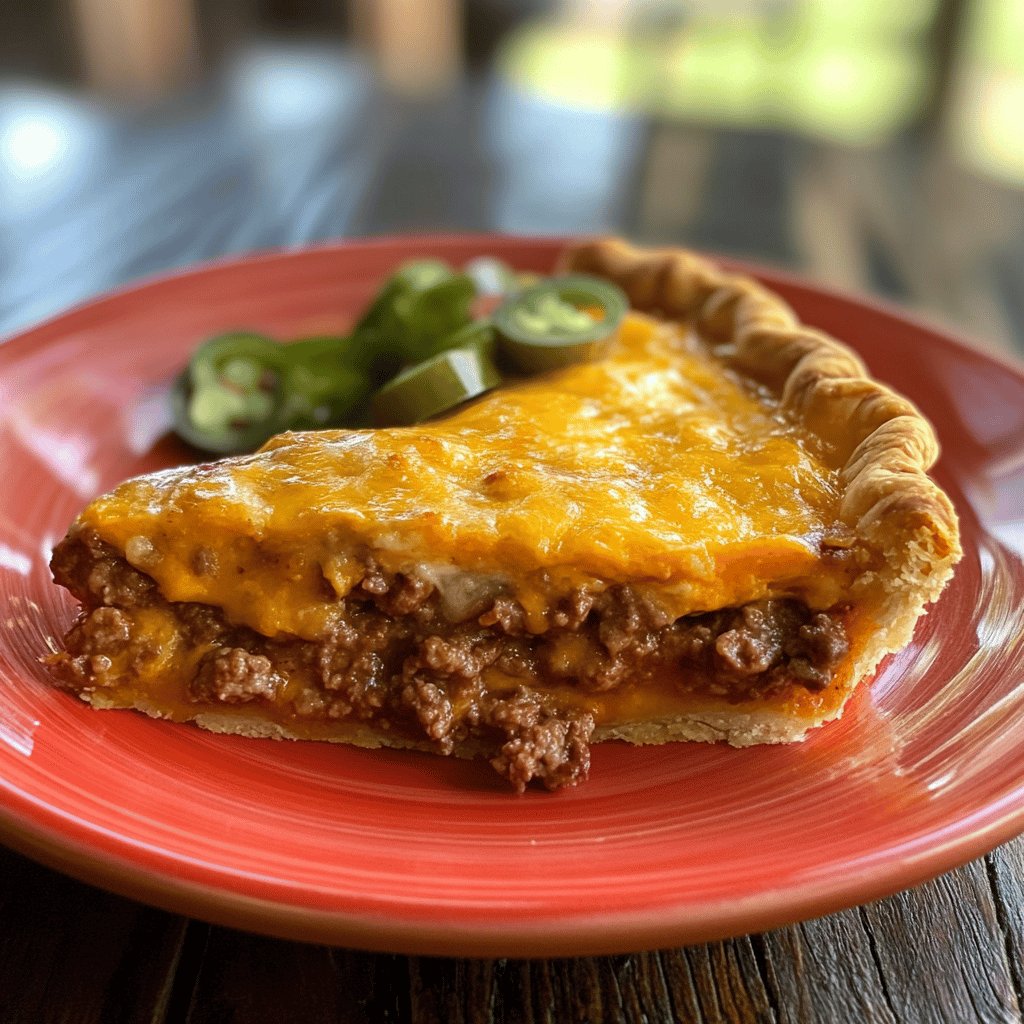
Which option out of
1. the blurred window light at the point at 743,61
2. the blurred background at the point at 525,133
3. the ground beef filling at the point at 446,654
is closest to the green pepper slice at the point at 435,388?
the ground beef filling at the point at 446,654

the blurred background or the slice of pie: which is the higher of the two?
the slice of pie

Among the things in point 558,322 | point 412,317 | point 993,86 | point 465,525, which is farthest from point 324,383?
point 993,86

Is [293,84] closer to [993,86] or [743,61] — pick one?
[743,61]

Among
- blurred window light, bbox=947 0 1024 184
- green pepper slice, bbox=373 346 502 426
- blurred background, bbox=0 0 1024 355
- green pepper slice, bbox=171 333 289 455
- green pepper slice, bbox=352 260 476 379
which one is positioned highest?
green pepper slice, bbox=373 346 502 426

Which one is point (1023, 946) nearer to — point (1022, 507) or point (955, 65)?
point (1022, 507)

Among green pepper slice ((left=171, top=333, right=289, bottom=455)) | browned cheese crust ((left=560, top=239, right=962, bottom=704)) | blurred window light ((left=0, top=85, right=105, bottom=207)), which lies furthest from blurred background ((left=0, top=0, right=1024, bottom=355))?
browned cheese crust ((left=560, top=239, right=962, bottom=704))

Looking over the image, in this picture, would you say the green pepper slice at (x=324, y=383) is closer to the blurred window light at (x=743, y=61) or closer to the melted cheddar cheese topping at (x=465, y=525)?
the melted cheddar cheese topping at (x=465, y=525)

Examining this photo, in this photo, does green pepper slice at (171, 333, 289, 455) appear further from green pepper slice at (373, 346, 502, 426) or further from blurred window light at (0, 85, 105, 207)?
blurred window light at (0, 85, 105, 207)
